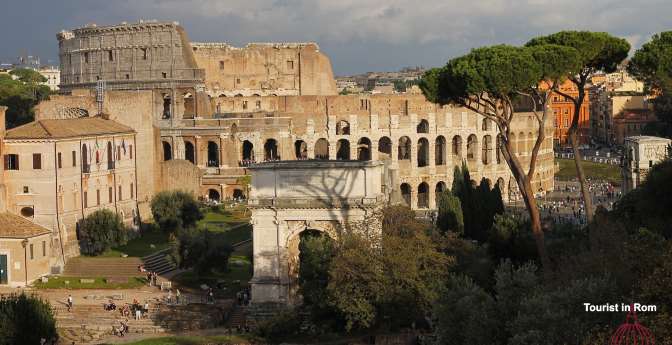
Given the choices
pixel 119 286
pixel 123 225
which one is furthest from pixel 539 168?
pixel 119 286

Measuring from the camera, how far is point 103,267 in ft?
123

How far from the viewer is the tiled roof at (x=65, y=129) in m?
39.2

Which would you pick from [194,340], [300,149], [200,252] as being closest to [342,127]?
[300,149]

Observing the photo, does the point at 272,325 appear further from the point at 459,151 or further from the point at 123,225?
the point at 459,151

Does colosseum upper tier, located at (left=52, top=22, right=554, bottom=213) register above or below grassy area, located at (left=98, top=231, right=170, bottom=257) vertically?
above

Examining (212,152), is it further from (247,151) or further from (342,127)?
(342,127)

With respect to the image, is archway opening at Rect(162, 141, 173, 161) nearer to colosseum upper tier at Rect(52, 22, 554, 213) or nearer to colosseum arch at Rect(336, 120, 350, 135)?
colosseum upper tier at Rect(52, 22, 554, 213)

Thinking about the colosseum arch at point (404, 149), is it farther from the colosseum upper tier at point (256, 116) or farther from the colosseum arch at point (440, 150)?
the colosseum arch at point (440, 150)

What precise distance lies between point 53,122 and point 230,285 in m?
10.5

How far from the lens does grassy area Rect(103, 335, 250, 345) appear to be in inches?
1148

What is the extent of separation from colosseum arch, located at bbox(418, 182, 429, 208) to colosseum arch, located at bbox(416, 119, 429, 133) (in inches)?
128

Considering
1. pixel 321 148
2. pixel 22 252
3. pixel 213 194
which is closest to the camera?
pixel 22 252

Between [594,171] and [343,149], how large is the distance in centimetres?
1664

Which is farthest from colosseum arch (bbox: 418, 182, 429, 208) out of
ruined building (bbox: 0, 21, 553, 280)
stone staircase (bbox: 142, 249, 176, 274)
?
stone staircase (bbox: 142, 249, 176, 274)
